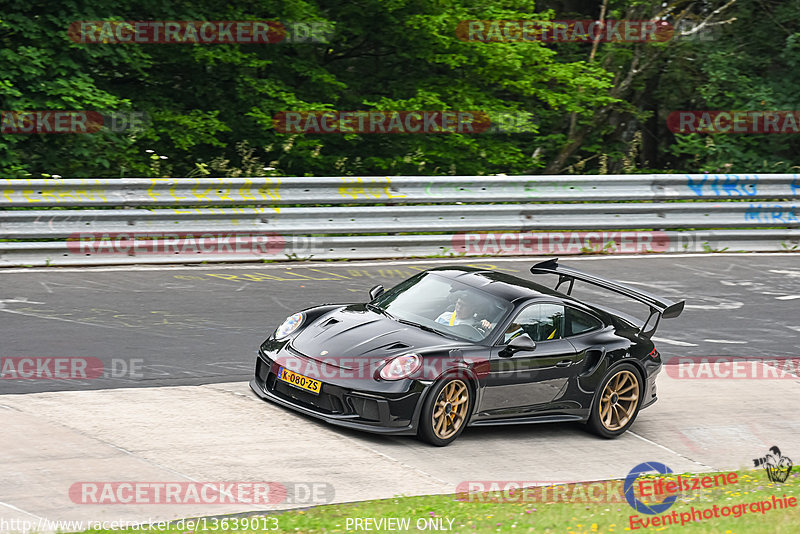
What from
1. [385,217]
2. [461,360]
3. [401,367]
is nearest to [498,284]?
[461,360]

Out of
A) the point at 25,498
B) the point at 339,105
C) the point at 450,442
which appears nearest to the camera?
the point at 25,498

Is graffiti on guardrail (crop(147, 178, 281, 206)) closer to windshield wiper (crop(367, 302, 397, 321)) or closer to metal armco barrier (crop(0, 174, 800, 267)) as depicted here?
metal armco barrier (crop(0, 174, 800, 267))

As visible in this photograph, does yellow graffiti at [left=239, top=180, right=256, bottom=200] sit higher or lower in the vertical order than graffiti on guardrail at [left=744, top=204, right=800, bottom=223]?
higher

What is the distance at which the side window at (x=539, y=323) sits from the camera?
28.7 feet

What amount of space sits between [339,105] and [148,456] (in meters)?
11.1

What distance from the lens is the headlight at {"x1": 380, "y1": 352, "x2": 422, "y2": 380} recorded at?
803 cm

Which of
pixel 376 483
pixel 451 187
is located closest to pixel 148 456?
pixel 376 483

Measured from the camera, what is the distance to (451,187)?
15195 millimetres

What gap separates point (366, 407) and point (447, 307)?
1.38 meters

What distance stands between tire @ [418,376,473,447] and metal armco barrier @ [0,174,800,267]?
6.30 metres

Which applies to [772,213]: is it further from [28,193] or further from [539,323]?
[28,193]

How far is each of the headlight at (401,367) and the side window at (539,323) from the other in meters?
0.91

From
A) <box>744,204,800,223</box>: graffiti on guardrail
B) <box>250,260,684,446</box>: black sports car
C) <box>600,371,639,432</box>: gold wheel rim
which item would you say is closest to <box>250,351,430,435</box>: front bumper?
<box>250,260,684,446</box>: black sports car

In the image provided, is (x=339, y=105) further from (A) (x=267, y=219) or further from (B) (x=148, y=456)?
(B) (x=148, y=456)
